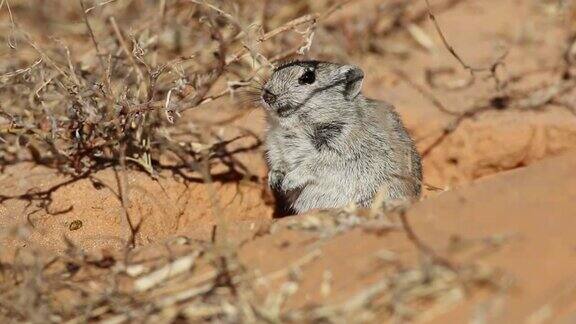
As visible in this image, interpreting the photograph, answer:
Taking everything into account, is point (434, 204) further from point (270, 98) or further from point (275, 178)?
point (275, 178)

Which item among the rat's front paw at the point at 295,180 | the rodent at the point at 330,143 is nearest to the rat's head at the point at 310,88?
the rodent at the point at 330,143

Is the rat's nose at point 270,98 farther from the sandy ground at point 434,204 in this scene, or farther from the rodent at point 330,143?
the sandy ground at point 434,204

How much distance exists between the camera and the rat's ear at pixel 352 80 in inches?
237

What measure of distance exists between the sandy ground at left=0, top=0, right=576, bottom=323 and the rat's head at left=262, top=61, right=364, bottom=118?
830 millimetres

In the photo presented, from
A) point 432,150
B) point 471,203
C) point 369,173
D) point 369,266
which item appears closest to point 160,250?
point 369,266

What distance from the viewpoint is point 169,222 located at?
6098mm

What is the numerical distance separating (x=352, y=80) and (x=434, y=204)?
1901 millimetres

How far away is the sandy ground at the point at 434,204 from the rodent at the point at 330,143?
0.46 m

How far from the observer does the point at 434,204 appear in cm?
431

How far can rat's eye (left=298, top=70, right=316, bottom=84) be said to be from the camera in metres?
5.90

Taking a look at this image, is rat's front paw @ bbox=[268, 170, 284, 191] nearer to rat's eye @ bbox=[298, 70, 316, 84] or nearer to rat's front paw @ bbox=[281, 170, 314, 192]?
rat's front paw @ bbox=[281, 170, 314, 192]

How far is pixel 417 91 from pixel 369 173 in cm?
181

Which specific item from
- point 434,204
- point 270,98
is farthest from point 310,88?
point 434,204

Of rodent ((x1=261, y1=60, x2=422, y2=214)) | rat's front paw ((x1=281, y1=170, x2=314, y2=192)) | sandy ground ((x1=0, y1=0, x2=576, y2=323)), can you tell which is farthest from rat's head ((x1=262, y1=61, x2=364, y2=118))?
sandy ground ((x1=0, y1=0, x2=576, y2=323))
